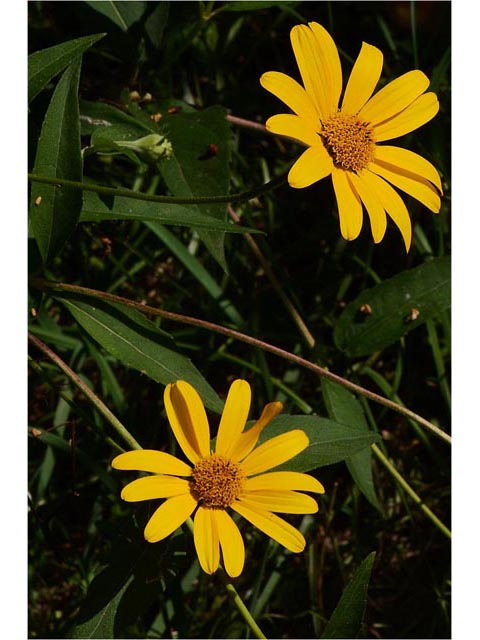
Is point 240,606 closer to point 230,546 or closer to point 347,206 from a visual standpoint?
point 230,546

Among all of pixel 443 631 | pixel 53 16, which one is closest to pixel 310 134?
pixel 53 16

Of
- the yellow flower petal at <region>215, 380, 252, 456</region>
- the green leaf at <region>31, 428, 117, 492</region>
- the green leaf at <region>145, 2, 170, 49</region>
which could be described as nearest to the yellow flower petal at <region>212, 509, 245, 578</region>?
the yellow flower petal at <region>215, 380, 252, 456</region>

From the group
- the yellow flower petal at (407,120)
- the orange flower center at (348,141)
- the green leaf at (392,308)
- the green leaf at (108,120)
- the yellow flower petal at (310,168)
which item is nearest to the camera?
the yellow flower petal at (310,168)

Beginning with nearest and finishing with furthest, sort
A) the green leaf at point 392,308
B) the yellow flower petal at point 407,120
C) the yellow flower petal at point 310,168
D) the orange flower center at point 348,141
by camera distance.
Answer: the yellow flower petal at point 310,168, the orange flower center at point 348,141, the yellow flower petal at point 407,120, the green leaf at point 392,308

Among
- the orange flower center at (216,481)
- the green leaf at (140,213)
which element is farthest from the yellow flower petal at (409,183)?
the orange flower center at (216,481)

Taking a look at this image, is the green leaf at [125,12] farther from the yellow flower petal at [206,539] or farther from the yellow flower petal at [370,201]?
the yellow flower petal at [206,539]

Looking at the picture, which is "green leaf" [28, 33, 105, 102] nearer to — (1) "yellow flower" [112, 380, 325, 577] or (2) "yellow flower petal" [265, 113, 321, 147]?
(2) "yellow flower petal" [265, 113, 321, 147]

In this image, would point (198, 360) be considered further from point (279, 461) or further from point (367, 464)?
point (279, 461)
